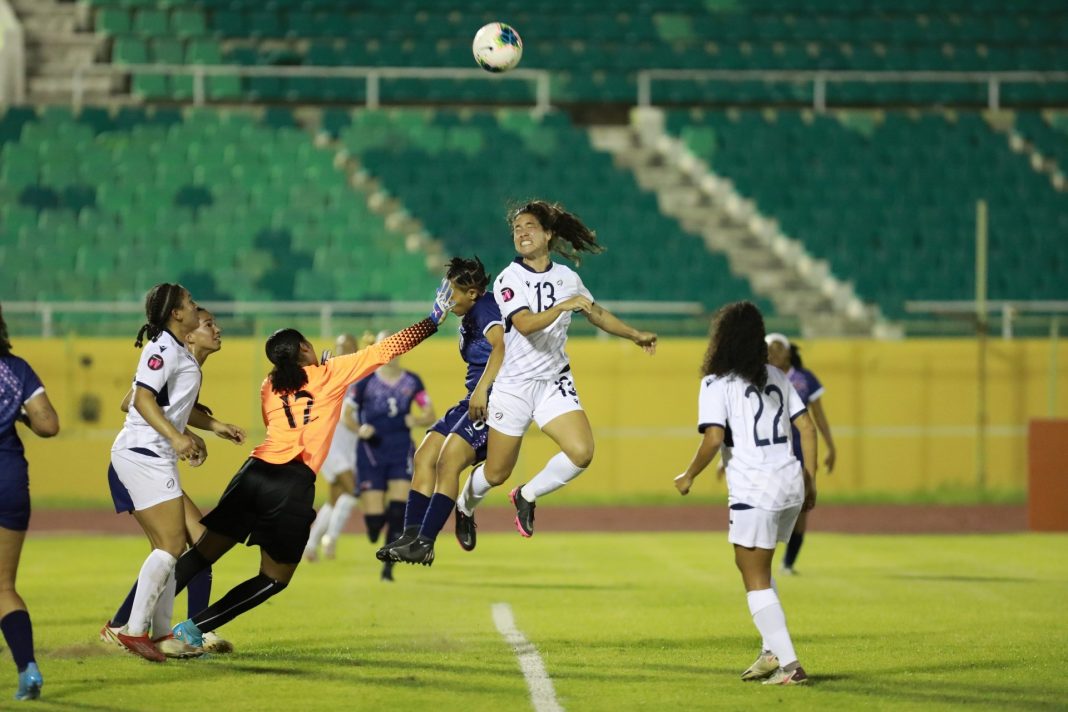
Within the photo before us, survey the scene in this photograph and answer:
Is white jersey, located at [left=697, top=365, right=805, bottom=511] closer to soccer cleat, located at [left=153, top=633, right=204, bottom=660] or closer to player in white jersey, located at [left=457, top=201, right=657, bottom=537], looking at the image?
player in white jersey, located at [left=457, top=201, right=657, bottom=537]

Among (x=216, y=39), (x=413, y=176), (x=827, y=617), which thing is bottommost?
(x=827, y=617)

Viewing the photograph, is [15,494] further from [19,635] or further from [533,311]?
[533,311]

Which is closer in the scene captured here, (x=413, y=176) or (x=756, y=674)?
(x=756, y=674)

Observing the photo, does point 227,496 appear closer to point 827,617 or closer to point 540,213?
point 540,213

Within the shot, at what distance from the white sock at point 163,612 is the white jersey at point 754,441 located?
3362mm

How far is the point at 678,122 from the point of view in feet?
93.6

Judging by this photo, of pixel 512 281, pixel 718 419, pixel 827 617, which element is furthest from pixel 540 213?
pixel 827 617

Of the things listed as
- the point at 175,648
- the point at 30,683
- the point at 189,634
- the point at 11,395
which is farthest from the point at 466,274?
the point at 30,683

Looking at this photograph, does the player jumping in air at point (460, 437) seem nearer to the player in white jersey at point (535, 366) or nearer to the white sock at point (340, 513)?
the player in white jersey at point (535, 366)

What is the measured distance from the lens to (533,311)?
367 inches

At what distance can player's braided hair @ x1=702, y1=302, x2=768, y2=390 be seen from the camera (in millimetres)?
8016

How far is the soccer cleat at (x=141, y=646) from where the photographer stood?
8.62 metres

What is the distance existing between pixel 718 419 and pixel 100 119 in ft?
68.9

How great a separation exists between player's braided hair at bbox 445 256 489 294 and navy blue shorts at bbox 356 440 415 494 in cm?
552
